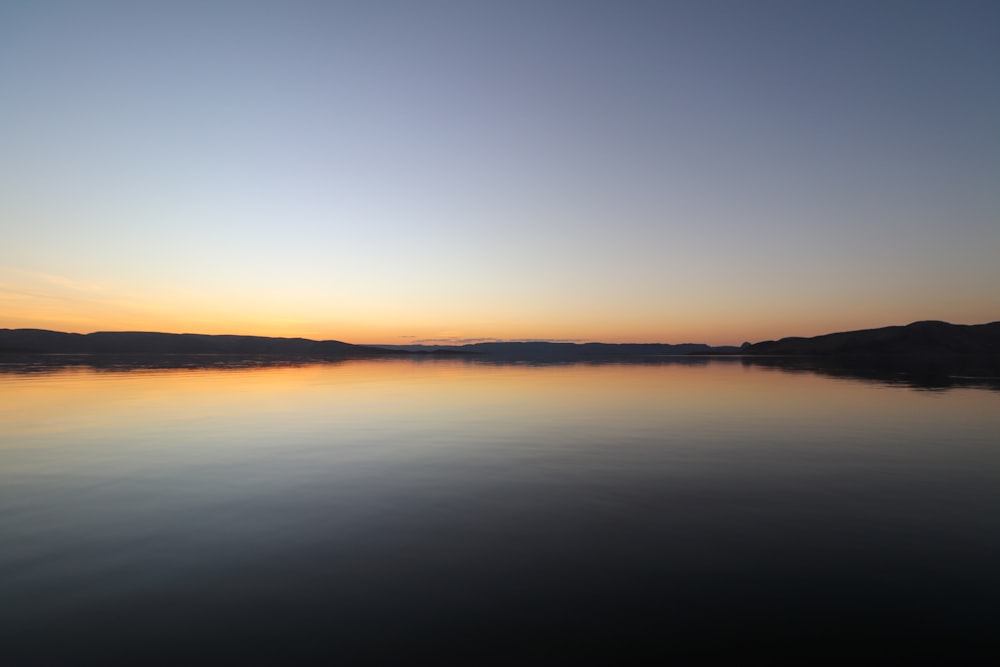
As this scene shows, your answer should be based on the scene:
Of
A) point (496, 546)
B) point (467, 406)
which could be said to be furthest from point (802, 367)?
point (496, 546)

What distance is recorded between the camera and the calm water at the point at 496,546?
727 centimetres

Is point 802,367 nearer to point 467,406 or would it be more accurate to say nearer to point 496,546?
point 467,406

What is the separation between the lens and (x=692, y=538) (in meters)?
11.0

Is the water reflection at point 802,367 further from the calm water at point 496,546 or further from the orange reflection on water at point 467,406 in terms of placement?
the calm water at point 496,546

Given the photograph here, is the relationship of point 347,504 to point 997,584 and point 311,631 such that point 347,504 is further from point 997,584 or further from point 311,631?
point 997,584

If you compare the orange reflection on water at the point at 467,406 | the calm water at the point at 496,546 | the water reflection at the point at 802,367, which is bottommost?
the calm water at the point at 496,546

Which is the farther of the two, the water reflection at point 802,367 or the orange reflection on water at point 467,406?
the water reflection at point 802,367

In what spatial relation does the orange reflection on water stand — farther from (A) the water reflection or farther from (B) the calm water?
(A) the water reflection

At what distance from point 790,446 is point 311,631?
21574 millimetres

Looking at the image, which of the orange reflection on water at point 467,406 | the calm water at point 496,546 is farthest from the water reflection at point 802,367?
the calm water at point 496,546

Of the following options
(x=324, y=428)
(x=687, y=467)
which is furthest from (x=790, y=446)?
(x=324, y=428)

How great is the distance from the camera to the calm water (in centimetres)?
727

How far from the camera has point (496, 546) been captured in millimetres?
10641

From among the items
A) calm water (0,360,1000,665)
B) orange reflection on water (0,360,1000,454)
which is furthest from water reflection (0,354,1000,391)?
calm water (0,360,1000,665)
